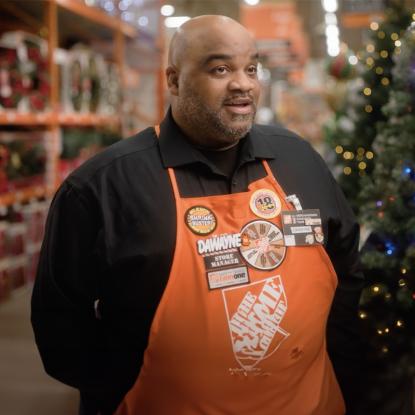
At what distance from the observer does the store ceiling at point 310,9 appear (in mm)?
7914

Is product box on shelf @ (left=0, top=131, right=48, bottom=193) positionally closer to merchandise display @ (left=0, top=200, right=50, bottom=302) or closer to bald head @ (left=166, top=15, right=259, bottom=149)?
merchandise display @ (left=0, top=200, right=50, bottom=302)

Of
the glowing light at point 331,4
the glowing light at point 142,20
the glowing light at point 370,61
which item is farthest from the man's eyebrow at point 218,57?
the glowing light at point 331,4

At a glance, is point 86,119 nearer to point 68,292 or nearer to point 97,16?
point 97,16

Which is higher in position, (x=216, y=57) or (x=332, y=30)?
(x=332, y=30)

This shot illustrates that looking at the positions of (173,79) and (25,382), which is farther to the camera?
(25,382)

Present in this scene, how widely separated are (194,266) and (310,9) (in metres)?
18.8

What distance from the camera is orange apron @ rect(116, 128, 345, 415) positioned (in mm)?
1709

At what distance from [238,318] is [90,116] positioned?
468cm

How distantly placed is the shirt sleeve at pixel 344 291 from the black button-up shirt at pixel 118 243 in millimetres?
58

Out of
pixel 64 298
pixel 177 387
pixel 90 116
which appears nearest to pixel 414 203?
pixel 177 387

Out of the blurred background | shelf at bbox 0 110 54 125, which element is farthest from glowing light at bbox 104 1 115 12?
shelf at bbox 0 110 54 125

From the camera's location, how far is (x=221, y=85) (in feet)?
5.82

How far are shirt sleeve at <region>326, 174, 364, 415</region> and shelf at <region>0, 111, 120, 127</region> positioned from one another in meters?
3.08

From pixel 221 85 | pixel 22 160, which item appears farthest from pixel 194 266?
pixel 22 160
